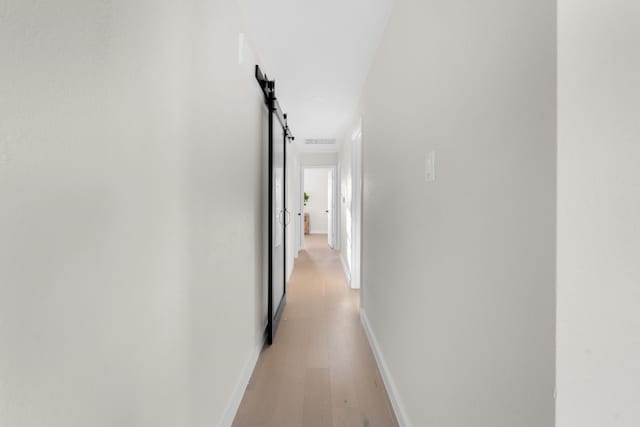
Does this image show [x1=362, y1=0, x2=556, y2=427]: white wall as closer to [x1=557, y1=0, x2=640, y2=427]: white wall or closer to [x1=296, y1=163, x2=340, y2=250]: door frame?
[x1=557, y1=0, x2=640, y2=427]: white wall

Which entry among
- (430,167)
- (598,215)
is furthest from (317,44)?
(598,215)

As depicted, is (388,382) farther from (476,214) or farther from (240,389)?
(476,214)

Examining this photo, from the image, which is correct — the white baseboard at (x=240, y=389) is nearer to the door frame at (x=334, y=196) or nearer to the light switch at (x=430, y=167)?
the light switch at (x=430, y=167)

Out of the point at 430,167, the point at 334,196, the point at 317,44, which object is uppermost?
the point at 317,44

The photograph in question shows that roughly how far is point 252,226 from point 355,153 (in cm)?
225

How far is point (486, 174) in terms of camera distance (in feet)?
2.70

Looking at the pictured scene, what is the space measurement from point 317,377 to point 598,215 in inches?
75.9

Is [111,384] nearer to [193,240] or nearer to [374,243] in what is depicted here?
[193,240]

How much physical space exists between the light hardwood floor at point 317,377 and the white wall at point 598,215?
131 centimetres

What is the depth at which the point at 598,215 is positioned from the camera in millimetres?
569

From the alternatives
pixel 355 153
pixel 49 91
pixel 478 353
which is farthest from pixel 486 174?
pixel 355 153

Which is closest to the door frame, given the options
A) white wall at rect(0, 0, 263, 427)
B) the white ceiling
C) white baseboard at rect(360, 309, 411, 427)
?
the white ceiling

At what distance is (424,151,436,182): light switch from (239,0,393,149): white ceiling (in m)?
1.17

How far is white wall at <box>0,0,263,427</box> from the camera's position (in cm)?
49
